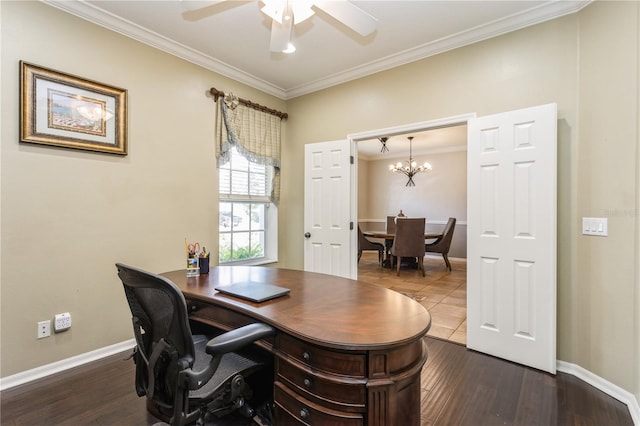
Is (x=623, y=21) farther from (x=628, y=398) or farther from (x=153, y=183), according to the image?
(x=153, y=183)

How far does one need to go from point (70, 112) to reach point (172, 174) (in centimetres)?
87

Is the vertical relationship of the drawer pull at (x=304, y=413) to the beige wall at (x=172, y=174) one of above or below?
below

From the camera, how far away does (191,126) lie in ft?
10.2

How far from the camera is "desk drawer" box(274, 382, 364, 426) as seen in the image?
1.08m

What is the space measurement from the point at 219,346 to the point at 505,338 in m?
2.31

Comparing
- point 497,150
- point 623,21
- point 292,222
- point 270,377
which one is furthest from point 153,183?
point 623,21

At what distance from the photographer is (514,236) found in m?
2.41

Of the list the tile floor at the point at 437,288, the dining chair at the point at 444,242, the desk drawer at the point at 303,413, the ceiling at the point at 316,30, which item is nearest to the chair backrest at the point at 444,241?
the dining chair at the point at 444,242

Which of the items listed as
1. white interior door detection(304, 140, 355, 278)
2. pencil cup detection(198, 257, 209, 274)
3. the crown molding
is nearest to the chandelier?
white interior door detection(304, 140, 355, 278)

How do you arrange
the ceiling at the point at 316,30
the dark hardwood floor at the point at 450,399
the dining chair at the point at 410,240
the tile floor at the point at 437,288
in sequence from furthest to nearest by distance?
the dining chair at the point at 410,240 < the tile floor at the point at 437,288 < the ceiling at the point at 316,30 < the dark hardwood floor at the point at 450,399

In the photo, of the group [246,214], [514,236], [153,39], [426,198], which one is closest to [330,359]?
[514,236]

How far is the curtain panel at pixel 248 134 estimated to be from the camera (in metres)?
3.35

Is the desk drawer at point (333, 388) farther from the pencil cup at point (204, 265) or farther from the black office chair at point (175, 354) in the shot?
the pencil cup at point (204, 265)

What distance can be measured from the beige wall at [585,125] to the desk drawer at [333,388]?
192 centimetres
